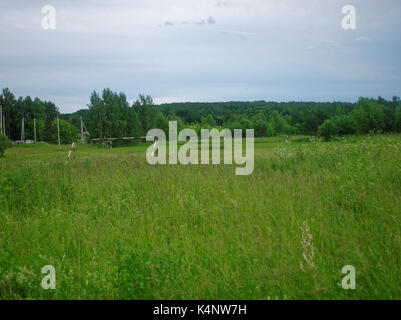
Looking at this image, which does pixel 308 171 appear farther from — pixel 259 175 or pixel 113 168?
pixel 113 168

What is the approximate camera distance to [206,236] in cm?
516

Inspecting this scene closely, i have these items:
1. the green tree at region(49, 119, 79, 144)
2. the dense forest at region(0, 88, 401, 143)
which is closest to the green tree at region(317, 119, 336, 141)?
the dense forest at region(0, 88, 401, 143)

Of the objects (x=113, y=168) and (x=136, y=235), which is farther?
(x=113, y=168)

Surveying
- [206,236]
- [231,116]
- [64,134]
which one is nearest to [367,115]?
[231,116]

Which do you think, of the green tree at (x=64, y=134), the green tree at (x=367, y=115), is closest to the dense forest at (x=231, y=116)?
the green tree at (x=367, y=115)

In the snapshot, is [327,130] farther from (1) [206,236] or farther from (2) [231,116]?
(1) [206,236]

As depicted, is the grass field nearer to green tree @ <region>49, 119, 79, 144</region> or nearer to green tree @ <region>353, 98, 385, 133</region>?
green tree @ <region>353, 98, 385, 133</region>

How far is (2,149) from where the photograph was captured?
20266 mm

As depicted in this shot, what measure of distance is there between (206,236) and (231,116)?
3817cm

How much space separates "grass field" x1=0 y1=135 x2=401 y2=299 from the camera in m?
→ 3.62

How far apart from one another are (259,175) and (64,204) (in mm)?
5013

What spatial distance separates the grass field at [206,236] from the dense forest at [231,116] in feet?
25.6

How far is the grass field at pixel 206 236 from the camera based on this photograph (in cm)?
362
